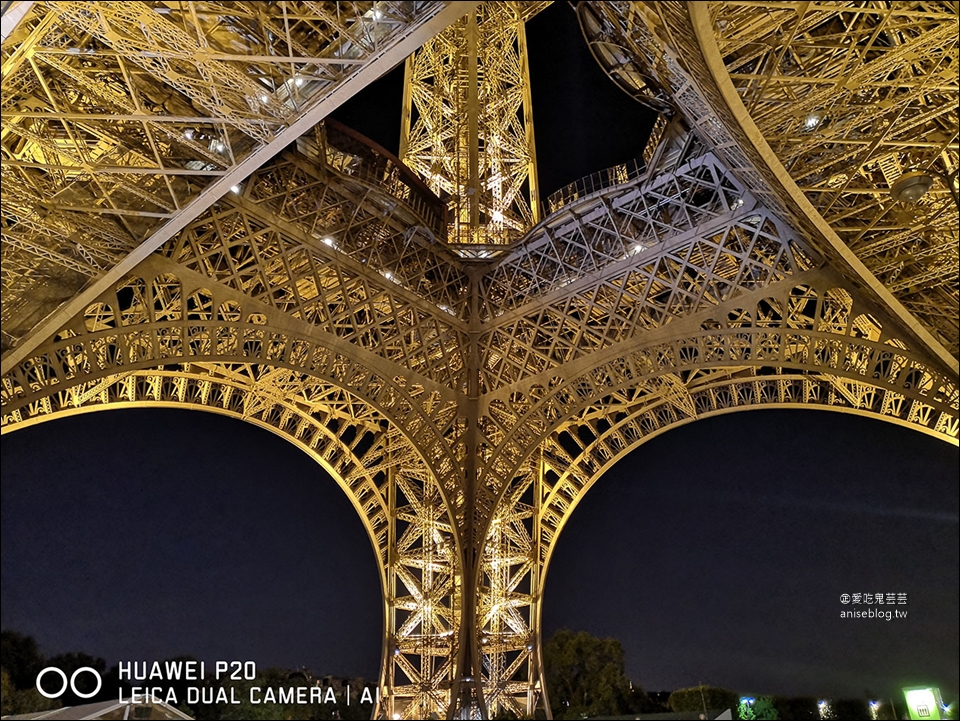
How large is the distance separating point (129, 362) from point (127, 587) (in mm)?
10179

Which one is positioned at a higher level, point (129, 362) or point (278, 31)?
point (278, 31)

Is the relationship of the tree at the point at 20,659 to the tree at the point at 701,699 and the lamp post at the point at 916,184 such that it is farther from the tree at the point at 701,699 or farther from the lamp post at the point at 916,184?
the lamp post at the point at 916,184

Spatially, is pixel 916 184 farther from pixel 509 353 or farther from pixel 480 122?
pixel 480 122

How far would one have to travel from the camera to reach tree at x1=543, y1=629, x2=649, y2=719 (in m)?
23.6

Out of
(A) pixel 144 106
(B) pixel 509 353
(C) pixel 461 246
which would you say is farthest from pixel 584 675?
(A) pixel 144 106

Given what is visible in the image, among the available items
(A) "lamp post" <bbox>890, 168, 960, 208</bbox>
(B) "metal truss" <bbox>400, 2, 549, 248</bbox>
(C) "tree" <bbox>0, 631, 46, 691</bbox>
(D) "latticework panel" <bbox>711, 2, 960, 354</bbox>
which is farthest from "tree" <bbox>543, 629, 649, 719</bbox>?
(A) "lamp post" <bbox>890, 168, 960, 208</bbox>

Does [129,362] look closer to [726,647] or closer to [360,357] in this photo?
[360,357]

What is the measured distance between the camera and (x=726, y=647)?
23.8 m

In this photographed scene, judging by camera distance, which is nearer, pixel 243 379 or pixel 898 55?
pixel 898 55

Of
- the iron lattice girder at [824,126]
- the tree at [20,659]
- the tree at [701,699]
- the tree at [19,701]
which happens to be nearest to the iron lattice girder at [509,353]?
the iron lattice girder at [824,126]

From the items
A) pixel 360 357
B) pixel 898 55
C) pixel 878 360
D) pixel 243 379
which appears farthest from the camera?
pixel 243 379

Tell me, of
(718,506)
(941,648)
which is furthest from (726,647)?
(941,648)

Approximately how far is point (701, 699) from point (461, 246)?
13614 millimetres

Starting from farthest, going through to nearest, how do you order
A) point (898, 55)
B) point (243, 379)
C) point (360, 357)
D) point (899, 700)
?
point (899, 700), point (243, 379), point (360, 357), point (898, 55)
